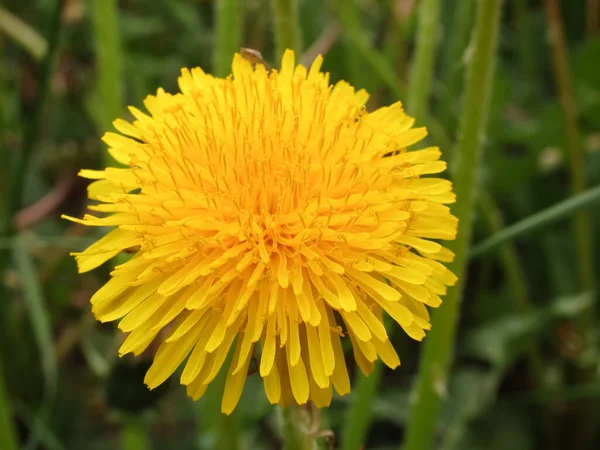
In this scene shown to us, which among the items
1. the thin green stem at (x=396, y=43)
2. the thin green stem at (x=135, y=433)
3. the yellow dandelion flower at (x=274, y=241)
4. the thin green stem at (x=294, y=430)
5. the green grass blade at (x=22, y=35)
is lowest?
the thin green stem at (x=294, y=430)

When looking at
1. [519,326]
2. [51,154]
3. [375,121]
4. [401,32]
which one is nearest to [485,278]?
[519,326]

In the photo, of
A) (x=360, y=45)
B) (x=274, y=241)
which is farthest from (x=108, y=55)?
(x=274, y=241)

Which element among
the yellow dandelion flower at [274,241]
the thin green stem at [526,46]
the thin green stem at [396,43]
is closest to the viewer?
the yellow dandelion flower at [274,241]

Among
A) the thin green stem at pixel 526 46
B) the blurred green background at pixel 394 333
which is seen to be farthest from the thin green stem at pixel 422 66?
the thin green stem at pixel 526 46

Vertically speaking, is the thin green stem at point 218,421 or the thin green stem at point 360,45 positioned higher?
the thin green stem at point 360,45

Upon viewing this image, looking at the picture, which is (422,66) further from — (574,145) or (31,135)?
(31,135)

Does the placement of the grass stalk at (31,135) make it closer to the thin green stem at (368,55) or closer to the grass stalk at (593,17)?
the thin green stem at (368,55)

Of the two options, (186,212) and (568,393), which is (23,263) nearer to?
(186,212)

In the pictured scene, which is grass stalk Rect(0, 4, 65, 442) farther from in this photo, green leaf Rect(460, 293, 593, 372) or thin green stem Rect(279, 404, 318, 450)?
green leaf Rect(460, 293, 593, 372)
